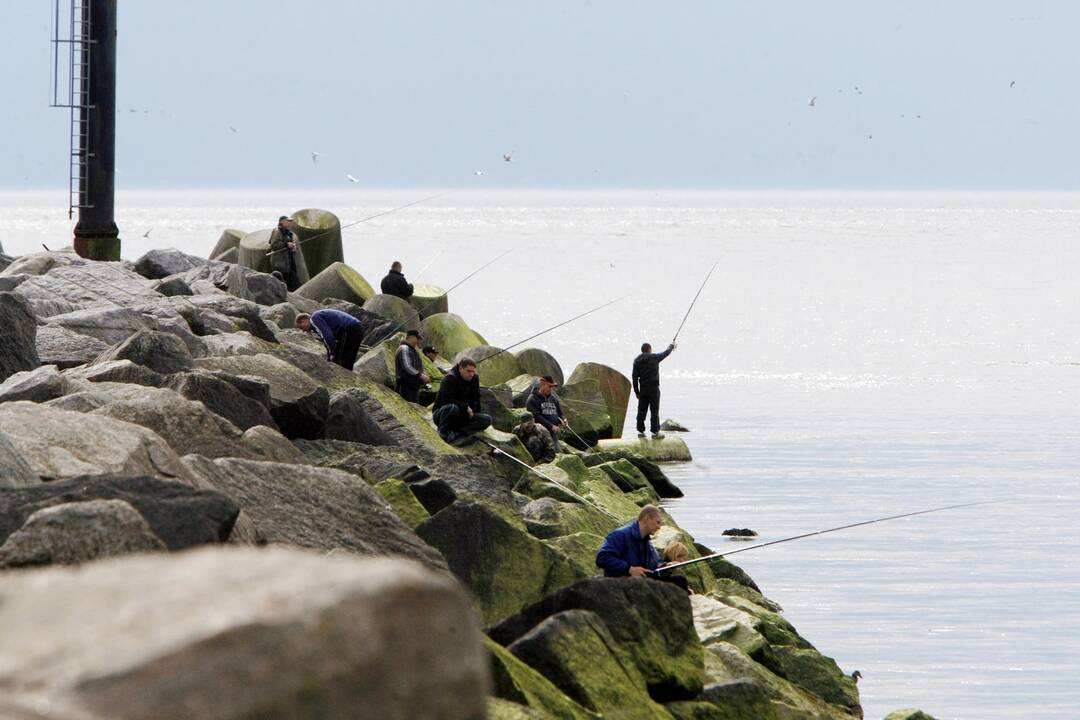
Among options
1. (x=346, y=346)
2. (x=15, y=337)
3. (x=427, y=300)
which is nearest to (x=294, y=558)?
(x=15, y=337)

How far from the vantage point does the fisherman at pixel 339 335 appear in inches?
677

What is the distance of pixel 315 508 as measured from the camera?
7672 mm

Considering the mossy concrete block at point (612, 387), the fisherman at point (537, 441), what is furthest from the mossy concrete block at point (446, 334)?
the fisherman at point (537, 441)

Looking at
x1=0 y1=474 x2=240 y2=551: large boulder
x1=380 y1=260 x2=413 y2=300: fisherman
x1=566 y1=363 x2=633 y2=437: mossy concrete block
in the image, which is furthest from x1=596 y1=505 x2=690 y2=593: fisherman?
x1=380 y1=260 x2=413 y2=300: fisherman

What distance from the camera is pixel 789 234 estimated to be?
17238 centimetres

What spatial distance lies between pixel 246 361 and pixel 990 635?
19.1 feet

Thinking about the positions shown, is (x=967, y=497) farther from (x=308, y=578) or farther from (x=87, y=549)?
(x=308, y=578)

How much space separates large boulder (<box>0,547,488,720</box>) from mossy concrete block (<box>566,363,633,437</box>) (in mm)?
20449

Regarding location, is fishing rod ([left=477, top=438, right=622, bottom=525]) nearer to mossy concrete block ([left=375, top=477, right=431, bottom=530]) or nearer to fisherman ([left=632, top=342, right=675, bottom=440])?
mossy concrete block ([left=375, top=477, right=431, bottom=530])

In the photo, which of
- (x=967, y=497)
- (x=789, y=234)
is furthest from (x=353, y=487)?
(x=789, y=234)

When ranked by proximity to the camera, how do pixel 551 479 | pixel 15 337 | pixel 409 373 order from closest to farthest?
A: pixel 15 337
pixel 551 479
pixel 409 373

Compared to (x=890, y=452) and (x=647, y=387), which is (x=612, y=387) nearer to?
(x=647, y=387)

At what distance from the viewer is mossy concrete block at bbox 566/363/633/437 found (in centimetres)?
2316

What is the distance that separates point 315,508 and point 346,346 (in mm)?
9602
